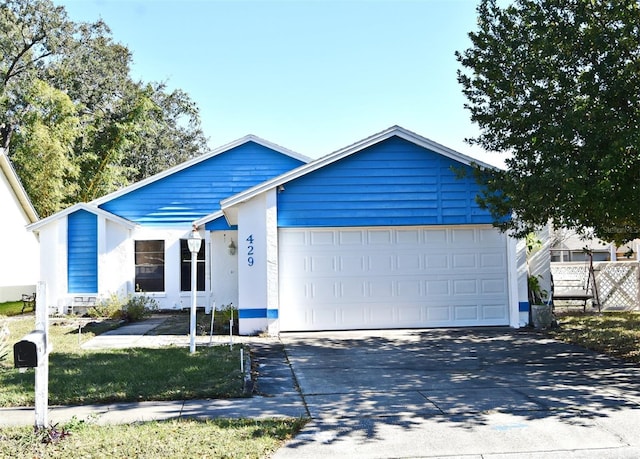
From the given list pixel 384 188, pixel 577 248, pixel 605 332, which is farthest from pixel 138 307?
pixel 577 248

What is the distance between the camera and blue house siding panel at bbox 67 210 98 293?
Result: 59.2 feet

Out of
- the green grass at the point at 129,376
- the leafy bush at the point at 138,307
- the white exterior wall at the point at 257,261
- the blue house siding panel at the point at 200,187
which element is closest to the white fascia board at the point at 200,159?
the blue house siding panel at the point at 200,187

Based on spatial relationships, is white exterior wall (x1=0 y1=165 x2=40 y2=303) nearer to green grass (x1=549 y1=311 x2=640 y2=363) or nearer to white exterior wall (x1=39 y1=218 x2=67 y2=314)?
white exterior wall (x1=39 y1=218 x2=67 y2=314)

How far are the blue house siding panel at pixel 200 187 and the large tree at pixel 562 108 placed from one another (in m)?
9.12

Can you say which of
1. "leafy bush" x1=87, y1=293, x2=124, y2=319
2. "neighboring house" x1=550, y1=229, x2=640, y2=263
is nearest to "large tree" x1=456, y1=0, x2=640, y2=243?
"leafy bush" x1=87, y1=293, x2=124, y2=319

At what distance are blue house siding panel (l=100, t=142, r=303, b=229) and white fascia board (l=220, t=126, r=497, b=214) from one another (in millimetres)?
5873

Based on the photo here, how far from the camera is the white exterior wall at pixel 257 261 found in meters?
13.2

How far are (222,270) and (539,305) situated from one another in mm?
9262

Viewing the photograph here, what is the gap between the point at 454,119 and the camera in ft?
44.2

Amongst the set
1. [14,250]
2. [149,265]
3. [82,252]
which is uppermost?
[14,250]

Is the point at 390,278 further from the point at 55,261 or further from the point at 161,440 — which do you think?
the point at 55,261

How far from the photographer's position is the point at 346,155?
44.2ft

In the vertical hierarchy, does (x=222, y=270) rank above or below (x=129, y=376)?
above

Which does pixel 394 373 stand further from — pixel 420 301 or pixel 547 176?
pixel 420 301
